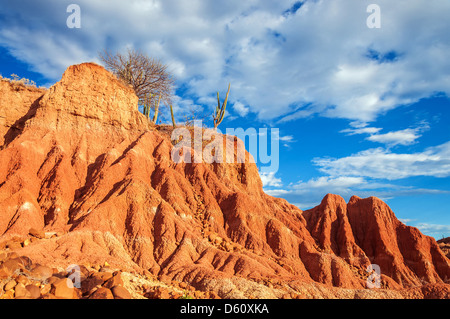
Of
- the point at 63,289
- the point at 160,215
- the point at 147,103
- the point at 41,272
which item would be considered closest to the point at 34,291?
the point at 63,289

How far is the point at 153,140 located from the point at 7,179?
1147 centimetres

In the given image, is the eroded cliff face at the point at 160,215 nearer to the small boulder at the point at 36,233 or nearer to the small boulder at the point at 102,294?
the small boulder at the point at 36,233

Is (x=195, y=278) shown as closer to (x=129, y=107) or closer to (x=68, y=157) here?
(x=68, y=157)

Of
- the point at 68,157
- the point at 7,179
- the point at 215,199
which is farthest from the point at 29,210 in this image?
the point at 215,199

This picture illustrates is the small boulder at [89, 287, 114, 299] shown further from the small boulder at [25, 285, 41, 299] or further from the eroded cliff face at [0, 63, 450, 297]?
the eroded cliff face at [0, 63, 450, 297]

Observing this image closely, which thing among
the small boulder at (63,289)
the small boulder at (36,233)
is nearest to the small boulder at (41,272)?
the small boulder at (63,289)

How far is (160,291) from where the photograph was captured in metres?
14.5

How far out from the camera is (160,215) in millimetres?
21688

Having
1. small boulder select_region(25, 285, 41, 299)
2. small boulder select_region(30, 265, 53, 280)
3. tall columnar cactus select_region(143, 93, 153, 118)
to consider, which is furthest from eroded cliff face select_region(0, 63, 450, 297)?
tall columnar cactus select_region(143, 93, 153, 118)

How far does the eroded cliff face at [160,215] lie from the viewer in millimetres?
18875

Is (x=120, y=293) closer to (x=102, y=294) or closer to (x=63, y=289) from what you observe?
(x=102, y=294)

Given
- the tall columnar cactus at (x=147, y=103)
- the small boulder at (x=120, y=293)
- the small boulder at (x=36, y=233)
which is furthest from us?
the tall columnar cactus at (x=147, y=103)

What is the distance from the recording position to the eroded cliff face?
18.9 m

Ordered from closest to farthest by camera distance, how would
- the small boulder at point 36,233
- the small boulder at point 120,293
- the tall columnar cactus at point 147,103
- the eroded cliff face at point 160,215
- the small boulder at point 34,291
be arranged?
the small boulder at point 34,291
the small boulder at point 120,293
the small boulder at point 36,233
the eroded cliff face at point 160,215
the tall columnar cactus at point 147,103
